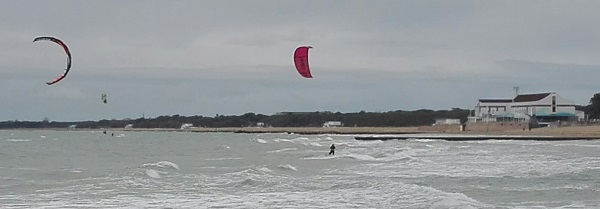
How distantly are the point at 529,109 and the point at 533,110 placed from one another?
47cm

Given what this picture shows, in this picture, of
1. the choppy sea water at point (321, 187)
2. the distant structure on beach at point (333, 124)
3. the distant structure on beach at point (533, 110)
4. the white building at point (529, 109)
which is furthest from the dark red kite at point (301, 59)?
the distant structure on beach at point (333, 124)

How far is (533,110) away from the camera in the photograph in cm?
9206

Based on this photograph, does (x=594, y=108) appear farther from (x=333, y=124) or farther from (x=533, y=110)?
(x=333, y=124)

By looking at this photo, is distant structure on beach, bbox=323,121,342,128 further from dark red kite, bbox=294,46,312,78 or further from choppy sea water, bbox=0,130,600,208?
dark red kite, bbox=294,46,312,78

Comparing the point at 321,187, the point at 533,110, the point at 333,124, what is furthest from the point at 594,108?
the point at 321,187

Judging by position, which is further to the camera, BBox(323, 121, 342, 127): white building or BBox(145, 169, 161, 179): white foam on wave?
BBox(323, 121, 342, 127): white building

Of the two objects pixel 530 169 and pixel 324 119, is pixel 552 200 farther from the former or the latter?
pixel 324 119

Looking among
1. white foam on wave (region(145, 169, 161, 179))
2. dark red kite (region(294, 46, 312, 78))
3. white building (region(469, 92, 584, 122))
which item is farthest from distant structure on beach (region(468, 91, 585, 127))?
dark red kite (region(294, 46, 312, 78))

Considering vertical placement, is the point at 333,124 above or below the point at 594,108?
below

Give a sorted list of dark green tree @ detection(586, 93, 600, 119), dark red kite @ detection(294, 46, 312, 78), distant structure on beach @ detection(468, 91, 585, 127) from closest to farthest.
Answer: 1. dark red kite @ detection(294, 46, 312, 78)
2. distant structure on beach @ detection(468, 91, 585, 127)
3. dark green tree @ detection(586, 93, 600, 119)

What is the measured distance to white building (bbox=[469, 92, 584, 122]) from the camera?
91312mm

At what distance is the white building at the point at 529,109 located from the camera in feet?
300

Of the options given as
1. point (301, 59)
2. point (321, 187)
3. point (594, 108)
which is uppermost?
point (594, 108)

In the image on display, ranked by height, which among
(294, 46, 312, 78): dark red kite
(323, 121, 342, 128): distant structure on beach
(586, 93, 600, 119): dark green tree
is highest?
(586, 93, 600, 119): dark green tree
